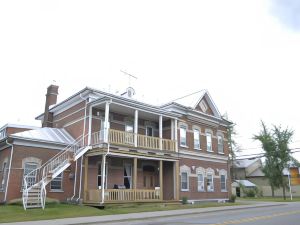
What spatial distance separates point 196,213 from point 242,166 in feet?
158

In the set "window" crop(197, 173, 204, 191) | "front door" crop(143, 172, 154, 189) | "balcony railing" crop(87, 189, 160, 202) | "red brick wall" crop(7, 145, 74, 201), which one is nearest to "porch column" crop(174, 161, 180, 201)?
"front door" crop(143, 172, 154, 189)

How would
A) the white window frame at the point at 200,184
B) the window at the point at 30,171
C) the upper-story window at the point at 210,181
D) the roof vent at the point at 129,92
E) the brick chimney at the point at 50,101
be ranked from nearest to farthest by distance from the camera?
the window at the point at 30,171, the roof vent at the point at 129,92, the brick chimney at the point at 50,101, the white window frame at the point at 200,184, the upper-story window at the point at 210,181

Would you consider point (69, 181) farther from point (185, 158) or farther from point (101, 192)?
point (185, 158)

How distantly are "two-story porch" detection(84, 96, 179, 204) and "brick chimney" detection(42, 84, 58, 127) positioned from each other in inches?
240

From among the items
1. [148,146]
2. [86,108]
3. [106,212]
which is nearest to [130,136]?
[148,146]

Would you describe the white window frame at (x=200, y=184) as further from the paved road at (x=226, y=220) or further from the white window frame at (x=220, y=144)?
the paved road at (x=226, y=220)

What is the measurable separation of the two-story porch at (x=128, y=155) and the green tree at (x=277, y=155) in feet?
60.4

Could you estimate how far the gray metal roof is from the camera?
70.4 feet

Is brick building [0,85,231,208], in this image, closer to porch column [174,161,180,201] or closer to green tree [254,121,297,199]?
porch column [174,161,180,201]

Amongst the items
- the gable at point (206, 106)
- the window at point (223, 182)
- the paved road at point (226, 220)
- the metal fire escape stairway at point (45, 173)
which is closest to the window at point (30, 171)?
the metal fire escape stairway at point (45, 173)

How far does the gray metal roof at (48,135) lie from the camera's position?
21.5m

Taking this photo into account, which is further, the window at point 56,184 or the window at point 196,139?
the window at point 196,139

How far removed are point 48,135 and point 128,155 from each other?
5974 millimetres

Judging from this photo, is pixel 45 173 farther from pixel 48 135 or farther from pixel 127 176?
pixel 127 176
